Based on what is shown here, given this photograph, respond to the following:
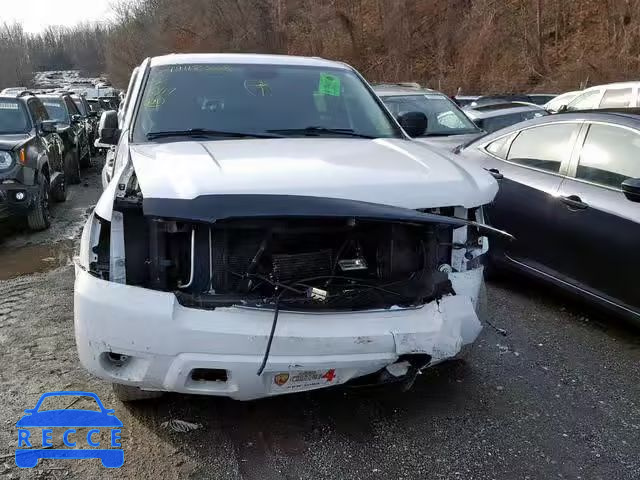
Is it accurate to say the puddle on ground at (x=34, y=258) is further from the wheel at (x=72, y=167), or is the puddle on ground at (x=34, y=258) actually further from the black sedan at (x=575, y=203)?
the wheel at (x=72, y=167)

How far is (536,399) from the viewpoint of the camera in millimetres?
3561

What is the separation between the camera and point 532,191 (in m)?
4.89

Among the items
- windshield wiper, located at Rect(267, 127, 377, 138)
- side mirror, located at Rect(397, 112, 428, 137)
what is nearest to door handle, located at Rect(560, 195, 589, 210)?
side mirror, located at Rect(397, 112, 428, 137)

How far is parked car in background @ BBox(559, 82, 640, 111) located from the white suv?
22.5ft

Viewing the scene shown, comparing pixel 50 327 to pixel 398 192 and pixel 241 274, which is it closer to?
pixel 241 274

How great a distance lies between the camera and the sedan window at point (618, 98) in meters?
9.58

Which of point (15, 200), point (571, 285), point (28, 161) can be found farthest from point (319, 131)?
point (28, 161)

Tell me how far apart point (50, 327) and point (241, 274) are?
7.77 ft

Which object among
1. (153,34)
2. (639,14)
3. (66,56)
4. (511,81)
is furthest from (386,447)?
(66,56)

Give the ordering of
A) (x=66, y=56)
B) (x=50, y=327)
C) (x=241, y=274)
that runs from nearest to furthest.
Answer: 1. (x=241, y=274)
2. (x=50, y=327)
3. (x=66, y=56)

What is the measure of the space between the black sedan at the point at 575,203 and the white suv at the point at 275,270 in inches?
49.7

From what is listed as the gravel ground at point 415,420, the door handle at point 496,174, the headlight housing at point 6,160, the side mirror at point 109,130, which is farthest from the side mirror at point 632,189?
the headlight housing at point 6,160

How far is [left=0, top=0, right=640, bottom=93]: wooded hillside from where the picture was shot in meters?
23.5

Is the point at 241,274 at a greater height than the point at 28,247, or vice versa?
Answer: the point at 241,274
